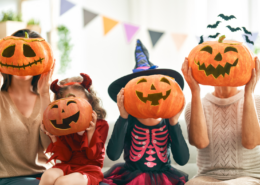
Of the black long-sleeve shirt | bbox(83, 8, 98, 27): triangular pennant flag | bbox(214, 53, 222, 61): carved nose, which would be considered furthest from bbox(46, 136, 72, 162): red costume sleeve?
bbox(83, 8, 98, 27): triangular pennant flag

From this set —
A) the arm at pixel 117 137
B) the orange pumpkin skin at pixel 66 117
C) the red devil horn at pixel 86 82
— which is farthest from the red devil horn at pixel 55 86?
the arm at pixel 117 137

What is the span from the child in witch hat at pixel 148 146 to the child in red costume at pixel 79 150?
0.11m

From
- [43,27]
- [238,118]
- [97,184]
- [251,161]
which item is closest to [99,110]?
[97,184]

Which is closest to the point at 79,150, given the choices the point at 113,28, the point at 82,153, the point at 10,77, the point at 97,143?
the point at 82,153

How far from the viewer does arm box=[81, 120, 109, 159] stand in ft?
5.56

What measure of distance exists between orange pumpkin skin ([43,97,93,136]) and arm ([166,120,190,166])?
54 cm

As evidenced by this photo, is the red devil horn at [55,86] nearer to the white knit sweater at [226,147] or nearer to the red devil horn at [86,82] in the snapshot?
the red devil horn at [86,82]

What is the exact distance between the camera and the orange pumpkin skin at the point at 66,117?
1560 mm

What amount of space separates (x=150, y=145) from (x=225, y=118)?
537mm

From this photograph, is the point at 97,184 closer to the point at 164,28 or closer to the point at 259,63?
the point at 259,63

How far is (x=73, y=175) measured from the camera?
1.55 m

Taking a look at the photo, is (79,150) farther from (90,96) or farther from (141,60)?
(141,60)

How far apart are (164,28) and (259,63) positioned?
2.88 m

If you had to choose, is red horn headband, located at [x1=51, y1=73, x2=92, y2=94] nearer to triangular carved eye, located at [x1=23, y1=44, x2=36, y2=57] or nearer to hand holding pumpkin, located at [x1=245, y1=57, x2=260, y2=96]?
triangular carved eye, located at [x1=23, y1=44, x2=36, y2=57]
